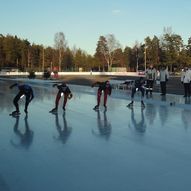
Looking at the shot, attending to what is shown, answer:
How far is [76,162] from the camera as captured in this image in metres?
6.07

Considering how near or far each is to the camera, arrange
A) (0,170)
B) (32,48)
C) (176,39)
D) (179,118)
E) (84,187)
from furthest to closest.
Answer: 1. (32,48)
2. (176,39)
3. (179,118)
4. (0,170)
5. (84,187)

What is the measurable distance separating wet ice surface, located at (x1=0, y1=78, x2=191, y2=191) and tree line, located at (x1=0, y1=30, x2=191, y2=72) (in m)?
73.2

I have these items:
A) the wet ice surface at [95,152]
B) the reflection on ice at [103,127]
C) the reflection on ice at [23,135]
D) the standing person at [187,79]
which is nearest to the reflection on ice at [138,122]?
the wet ice surface at [95,152]

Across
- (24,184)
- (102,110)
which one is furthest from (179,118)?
(24,184)

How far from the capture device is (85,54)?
345ft

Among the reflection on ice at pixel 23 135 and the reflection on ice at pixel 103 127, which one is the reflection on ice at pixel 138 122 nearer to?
the reflection on ice at pixel 103 127

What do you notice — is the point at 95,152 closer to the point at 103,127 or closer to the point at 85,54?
the point at 103,127

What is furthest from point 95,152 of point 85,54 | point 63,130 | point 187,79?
point 85,54

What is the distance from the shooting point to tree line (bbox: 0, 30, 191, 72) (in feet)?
280

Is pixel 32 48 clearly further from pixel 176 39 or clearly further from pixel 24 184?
pixel 24 184

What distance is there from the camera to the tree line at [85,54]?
280 feet

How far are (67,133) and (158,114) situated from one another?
14.7ft

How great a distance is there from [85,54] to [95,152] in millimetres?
99158

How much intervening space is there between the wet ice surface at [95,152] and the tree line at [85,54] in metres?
73.2
